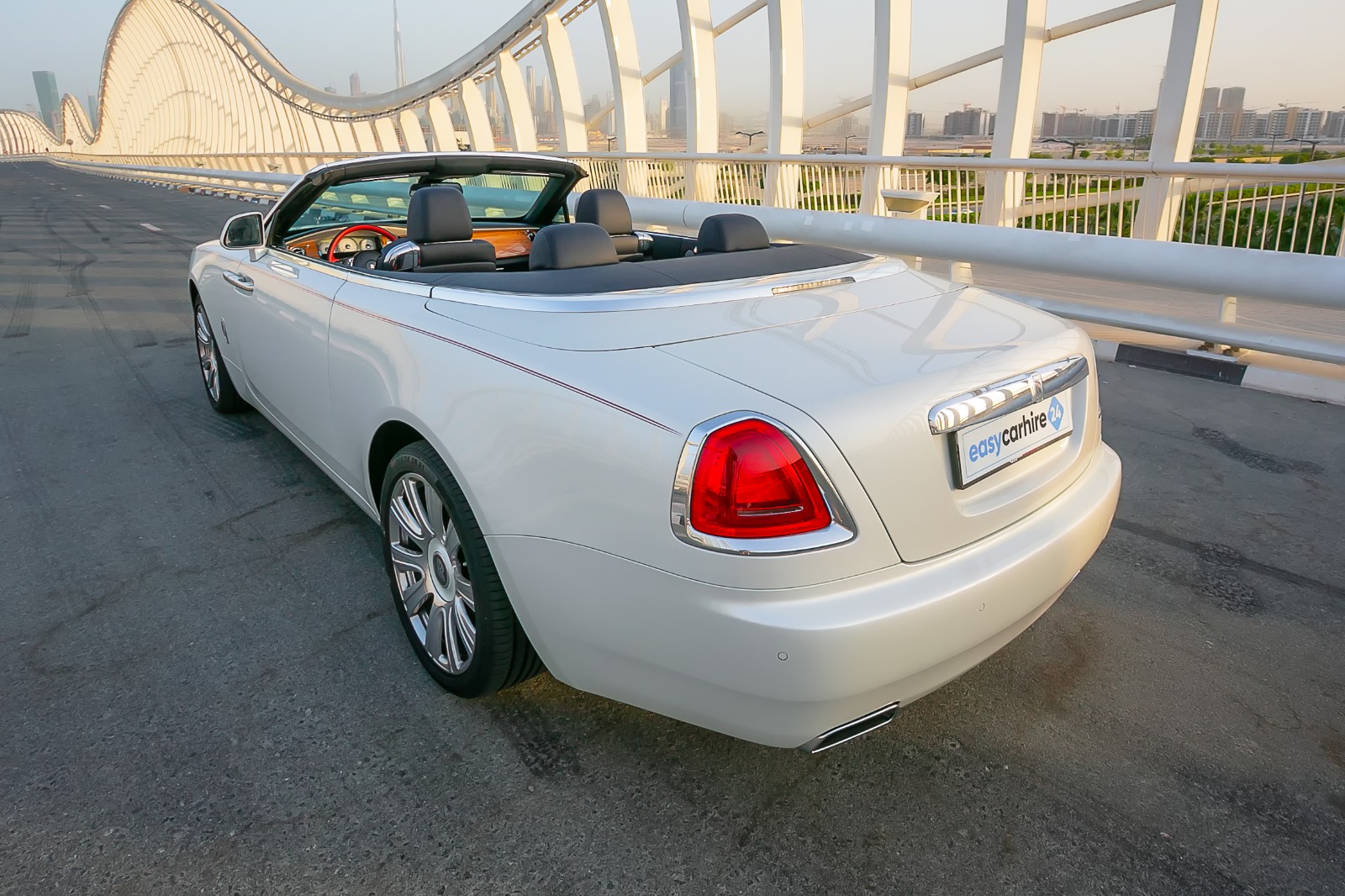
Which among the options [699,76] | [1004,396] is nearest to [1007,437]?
[1004,396]

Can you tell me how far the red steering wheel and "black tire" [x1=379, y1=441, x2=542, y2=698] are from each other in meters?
2.05

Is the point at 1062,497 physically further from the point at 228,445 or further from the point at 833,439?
the point at 228,445

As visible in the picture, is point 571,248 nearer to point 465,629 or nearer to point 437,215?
point 437,215

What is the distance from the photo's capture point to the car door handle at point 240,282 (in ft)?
12.9

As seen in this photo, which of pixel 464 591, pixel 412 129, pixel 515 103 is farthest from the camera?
pixel 412 129

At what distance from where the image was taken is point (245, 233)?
13.7ft

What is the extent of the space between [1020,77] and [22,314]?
1070cm

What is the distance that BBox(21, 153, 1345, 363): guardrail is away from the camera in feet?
16.8

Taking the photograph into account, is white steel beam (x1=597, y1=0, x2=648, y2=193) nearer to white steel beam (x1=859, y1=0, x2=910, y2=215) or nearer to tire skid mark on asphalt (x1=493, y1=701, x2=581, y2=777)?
white steel beam (x1=859, y1=0, x2=910, y2=215)

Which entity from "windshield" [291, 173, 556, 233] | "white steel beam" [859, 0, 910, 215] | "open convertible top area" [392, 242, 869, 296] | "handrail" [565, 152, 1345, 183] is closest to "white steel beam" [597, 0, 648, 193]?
"white steel beam" [859, 0, 910, 215]

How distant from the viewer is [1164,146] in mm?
8742

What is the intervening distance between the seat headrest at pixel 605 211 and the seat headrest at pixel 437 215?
58 centimetres

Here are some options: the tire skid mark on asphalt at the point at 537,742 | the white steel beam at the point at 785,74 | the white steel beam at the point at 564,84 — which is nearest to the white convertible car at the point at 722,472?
the tire skid mark on asphalt at the point at 537,742

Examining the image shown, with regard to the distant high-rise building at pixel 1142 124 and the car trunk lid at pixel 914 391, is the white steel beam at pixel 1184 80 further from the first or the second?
the car trunk lid at pixel 914 391
